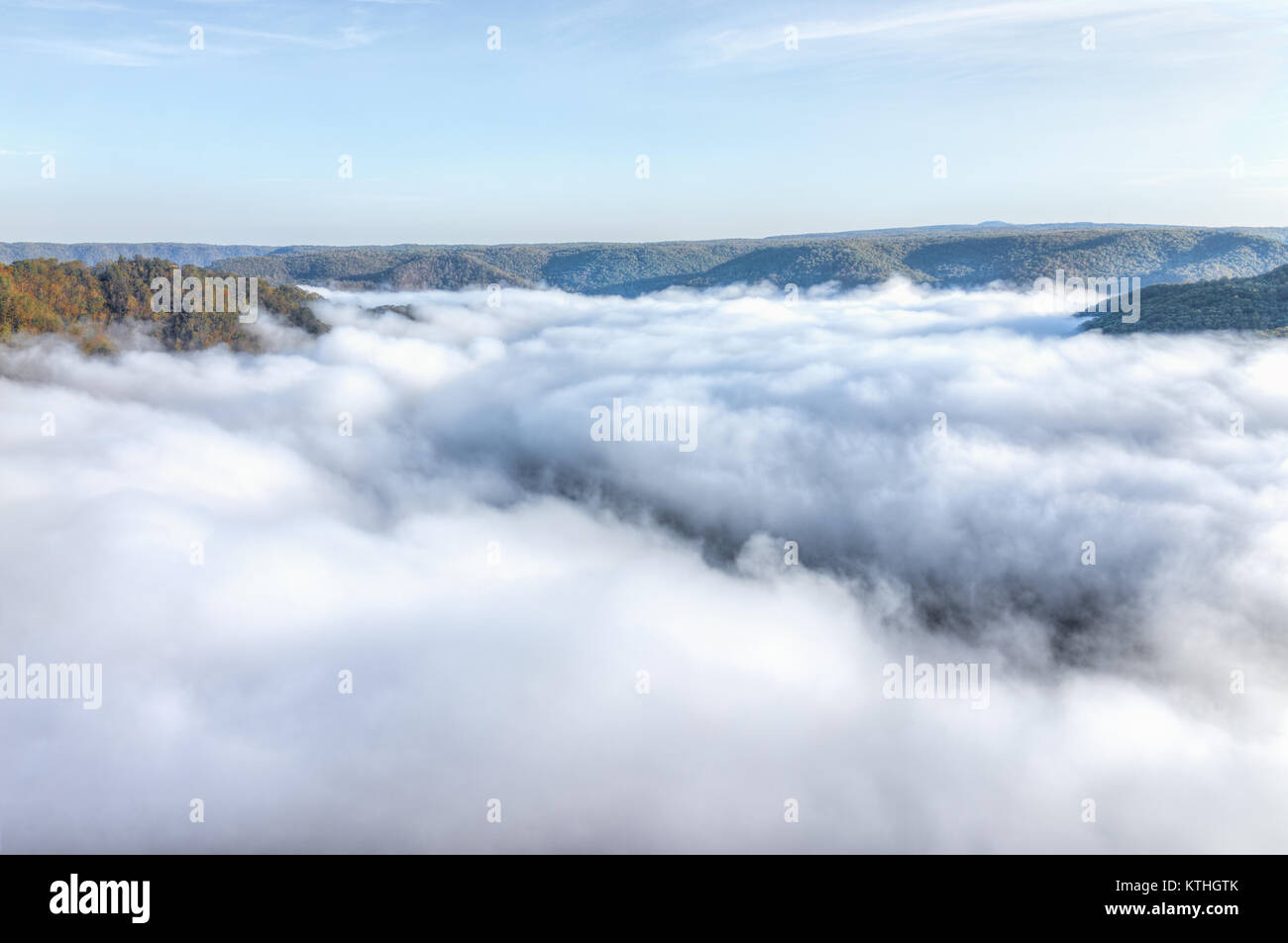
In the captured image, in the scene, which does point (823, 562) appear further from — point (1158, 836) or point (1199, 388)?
point (1158, 836)

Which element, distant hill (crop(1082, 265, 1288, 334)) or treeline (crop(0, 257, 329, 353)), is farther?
distant hill (crop(1082, 265, 1288, 334))

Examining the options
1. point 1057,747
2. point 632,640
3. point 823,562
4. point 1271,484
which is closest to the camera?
point 1057,747

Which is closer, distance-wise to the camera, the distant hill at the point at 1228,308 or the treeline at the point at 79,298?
the treeline at the point at 79,298

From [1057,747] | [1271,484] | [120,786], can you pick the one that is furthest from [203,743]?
[1271,484]

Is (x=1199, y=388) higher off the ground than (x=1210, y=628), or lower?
higher

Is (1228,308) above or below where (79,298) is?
below

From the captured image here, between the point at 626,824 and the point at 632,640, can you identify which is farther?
the point at 632,640

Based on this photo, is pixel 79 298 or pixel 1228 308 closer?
pixel 79 298

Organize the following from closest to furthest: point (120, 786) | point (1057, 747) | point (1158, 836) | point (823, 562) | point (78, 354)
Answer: point (120, 786) → point (1158, 836) → point (1057, 747) → point (823, 562) → point (78, 354)
